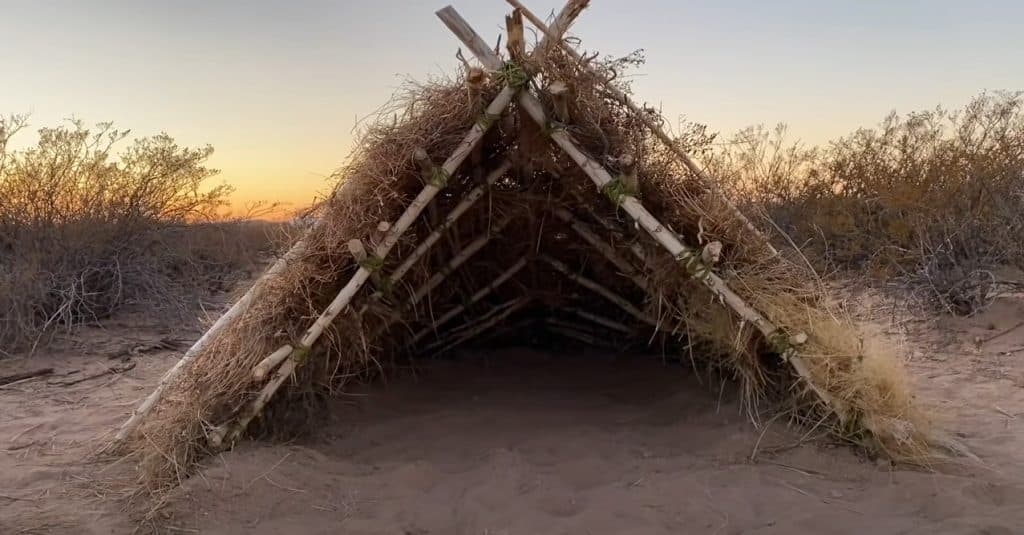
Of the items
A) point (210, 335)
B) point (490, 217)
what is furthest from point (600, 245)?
point (210, 335)

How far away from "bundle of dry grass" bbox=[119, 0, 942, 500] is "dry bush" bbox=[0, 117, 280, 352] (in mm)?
4212

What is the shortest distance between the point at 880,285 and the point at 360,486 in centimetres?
670

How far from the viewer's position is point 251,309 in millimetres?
4078

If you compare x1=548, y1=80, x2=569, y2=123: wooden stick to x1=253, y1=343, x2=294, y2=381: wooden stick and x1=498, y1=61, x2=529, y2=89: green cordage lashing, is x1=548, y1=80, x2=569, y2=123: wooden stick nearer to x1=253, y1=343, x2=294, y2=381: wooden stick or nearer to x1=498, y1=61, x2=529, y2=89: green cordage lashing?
x1=498, y1=61, x2=529, y2=89: green cordage lashing

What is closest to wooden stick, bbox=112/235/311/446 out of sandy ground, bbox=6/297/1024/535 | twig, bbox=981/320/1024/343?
sandy ground, bbox=6/297/1024/535

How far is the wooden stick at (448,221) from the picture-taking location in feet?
14.2

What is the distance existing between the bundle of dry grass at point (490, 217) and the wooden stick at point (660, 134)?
0.5 inches

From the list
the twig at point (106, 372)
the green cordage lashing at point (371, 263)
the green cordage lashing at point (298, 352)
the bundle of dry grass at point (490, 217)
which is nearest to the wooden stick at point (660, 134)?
the bundle of dry grass at point (490, 217)

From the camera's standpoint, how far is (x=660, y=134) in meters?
4.18

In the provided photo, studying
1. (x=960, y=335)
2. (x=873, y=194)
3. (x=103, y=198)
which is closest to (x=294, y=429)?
(x=960, y=335)

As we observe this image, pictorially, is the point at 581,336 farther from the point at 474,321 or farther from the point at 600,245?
the point at 600,245

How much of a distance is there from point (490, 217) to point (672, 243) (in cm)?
125

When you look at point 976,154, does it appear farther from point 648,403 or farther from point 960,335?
point 648,403

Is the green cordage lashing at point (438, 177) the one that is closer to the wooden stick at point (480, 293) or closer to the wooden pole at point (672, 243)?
the wooden pole at point (672, 243)
